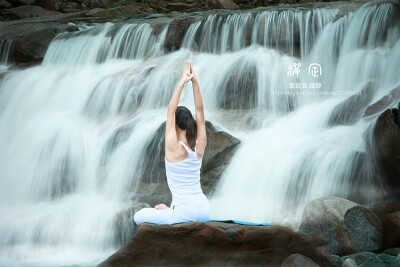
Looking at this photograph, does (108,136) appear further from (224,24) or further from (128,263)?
(128,263)

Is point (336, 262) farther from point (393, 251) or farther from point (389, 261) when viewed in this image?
point (393, 251)

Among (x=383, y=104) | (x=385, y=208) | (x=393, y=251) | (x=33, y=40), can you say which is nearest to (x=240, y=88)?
(x=383, y=104)

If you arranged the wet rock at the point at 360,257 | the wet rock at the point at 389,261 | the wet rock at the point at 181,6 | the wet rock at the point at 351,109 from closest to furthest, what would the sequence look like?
the wet rock at the point at 389,261
the wet rock at the point at 360,257
the wet rock at the point at 351,109
the wet rock at the point at 181,6

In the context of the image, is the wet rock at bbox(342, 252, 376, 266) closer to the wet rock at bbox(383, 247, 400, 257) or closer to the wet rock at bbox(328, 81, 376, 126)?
the wet rock at bbox(383, 247, 400, 257)

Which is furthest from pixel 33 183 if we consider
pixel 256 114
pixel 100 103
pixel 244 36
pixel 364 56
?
pixel 364 56

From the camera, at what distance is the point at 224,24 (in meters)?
11.4

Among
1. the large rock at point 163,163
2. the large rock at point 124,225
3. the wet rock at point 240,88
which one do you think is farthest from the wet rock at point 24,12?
the large rock at point 124,225

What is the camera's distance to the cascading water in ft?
24.1

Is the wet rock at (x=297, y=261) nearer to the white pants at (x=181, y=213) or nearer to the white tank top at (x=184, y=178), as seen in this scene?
the white pants at (x=181, y=213)

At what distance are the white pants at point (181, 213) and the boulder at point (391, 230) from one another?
7.66 ft

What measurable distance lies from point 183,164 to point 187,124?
12.8 inches

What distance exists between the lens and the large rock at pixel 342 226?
19.1ft

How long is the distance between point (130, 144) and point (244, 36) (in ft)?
12.0

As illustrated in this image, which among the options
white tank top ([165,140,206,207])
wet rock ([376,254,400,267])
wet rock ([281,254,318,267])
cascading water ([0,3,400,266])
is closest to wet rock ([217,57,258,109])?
cascading water ([0,3,400,266])
